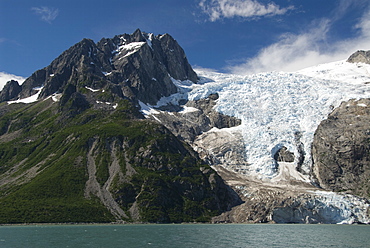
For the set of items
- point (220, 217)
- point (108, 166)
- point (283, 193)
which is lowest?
point (220, 217)

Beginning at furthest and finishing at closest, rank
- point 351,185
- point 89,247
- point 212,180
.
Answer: point 351,185
point 212,180
point 89,247

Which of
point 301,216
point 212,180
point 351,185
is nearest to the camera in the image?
point 301,216

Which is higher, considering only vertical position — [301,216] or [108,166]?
[108,166]

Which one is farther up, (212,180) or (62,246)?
(212,180)

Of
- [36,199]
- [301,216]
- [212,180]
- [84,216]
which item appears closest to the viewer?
[84,216]

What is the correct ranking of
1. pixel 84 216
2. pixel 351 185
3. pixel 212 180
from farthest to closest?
1. pixel 351 185
2. pixel 212 180
3. pixel 84 216

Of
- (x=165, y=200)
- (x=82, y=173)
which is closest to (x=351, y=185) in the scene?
(x=165, y=200)

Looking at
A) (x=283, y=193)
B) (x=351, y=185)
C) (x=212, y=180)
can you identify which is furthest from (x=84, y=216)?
(x=351, y=185)

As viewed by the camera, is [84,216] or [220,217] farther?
[220,217]

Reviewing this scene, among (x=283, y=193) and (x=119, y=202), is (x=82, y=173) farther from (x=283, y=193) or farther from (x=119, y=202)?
(x=283, y=193)

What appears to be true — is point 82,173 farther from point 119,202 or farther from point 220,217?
point 220,217
